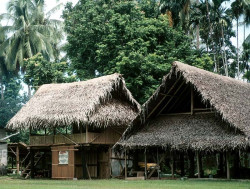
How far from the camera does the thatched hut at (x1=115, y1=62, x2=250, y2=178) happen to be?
1800 cm

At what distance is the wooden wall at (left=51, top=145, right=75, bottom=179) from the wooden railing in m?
0.36

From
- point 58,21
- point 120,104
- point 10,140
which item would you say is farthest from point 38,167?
point 58,21

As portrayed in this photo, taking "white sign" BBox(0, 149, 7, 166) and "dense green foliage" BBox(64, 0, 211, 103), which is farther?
"dense green foliage" BBox(64, 0, 211, 103)

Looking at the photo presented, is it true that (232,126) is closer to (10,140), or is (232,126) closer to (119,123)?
(119,123)

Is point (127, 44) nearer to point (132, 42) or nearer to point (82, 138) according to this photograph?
point (132, 42)

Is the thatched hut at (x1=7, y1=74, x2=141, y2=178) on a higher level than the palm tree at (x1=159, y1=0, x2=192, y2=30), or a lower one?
lower

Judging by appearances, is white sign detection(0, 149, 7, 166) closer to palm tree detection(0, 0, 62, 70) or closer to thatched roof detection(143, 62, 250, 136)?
thatched roof detection(143, 62, 250, 136)

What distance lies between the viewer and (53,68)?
106 ft

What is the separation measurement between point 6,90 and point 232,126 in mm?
34073

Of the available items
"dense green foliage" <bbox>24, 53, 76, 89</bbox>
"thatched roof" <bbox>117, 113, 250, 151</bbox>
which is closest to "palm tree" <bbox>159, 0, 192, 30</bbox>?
"dense green foliage" <bbox>24, 53, 76, 89</bbox>

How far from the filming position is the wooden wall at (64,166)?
2317 centimetres

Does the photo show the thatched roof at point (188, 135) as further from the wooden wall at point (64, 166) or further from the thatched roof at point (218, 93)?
the wooden wall at point (64, 166)

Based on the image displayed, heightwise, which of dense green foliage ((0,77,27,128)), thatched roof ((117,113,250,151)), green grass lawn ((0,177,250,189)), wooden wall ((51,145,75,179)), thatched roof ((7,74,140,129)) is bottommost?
green grass lawn ((0,177,250,189))

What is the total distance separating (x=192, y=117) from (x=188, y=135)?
1351mm
